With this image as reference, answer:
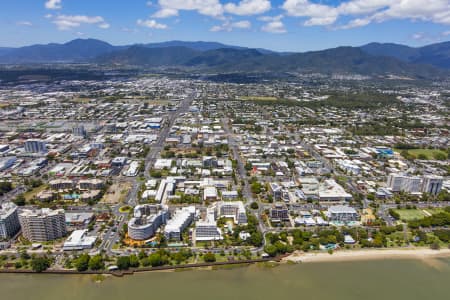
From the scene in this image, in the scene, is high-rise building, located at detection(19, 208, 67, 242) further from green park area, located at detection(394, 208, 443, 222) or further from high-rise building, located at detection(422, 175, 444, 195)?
high-rise building, located at detection(422, 175, 444, 195)

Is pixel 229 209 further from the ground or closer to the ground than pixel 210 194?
further from the ground

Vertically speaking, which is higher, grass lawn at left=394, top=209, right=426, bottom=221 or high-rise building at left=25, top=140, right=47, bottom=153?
high-rise building at left=25, top=140, right=47, bottom=153

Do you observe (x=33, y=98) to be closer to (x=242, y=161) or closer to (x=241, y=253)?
(x=242, y=161)

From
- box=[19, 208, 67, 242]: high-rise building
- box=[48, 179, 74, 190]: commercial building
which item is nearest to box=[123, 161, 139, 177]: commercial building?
box=[48, 179, 74, 190]: commercial building

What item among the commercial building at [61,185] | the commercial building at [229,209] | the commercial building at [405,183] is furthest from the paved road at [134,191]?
the commercial building at [405,183]

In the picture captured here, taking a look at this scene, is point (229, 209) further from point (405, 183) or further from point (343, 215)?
point (405, 183)

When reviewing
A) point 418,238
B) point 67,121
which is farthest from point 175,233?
point 67,121

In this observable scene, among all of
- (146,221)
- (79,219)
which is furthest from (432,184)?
(79,219)
